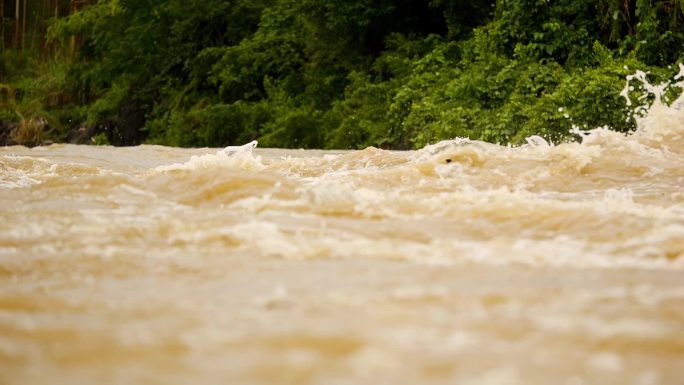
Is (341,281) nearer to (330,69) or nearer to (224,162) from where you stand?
(224,162)

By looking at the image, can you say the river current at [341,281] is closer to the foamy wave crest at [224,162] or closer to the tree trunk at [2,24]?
the foamy wave crest at [224,162]

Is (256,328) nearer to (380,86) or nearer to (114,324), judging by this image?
(114,324)

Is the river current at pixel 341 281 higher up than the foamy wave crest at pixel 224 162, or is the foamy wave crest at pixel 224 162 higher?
the river current at pixel 341 281

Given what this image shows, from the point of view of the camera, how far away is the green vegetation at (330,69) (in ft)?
38.0

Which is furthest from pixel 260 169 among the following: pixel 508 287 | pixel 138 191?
pixel 508 287

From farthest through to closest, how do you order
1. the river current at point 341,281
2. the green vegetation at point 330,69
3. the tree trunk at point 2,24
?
the tree trunk at point 2,24
the green vegetation at point 330,69
the river current at point 341,281

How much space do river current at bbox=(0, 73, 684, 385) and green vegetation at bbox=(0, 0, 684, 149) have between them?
18.7 ft

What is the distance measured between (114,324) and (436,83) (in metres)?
11.0

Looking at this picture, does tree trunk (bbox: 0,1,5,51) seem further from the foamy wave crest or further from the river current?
the river current

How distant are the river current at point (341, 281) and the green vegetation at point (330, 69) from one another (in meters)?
5.71

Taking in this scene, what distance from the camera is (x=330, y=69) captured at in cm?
1636

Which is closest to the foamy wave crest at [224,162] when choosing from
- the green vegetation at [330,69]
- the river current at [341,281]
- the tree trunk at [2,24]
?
the river current at [341,281]

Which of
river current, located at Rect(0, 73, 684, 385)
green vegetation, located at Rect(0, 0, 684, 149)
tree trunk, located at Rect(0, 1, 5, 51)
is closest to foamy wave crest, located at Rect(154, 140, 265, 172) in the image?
river current, located at Rect(0, 73, 684, 385)

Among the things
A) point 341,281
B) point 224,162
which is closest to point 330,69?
point 224,162
